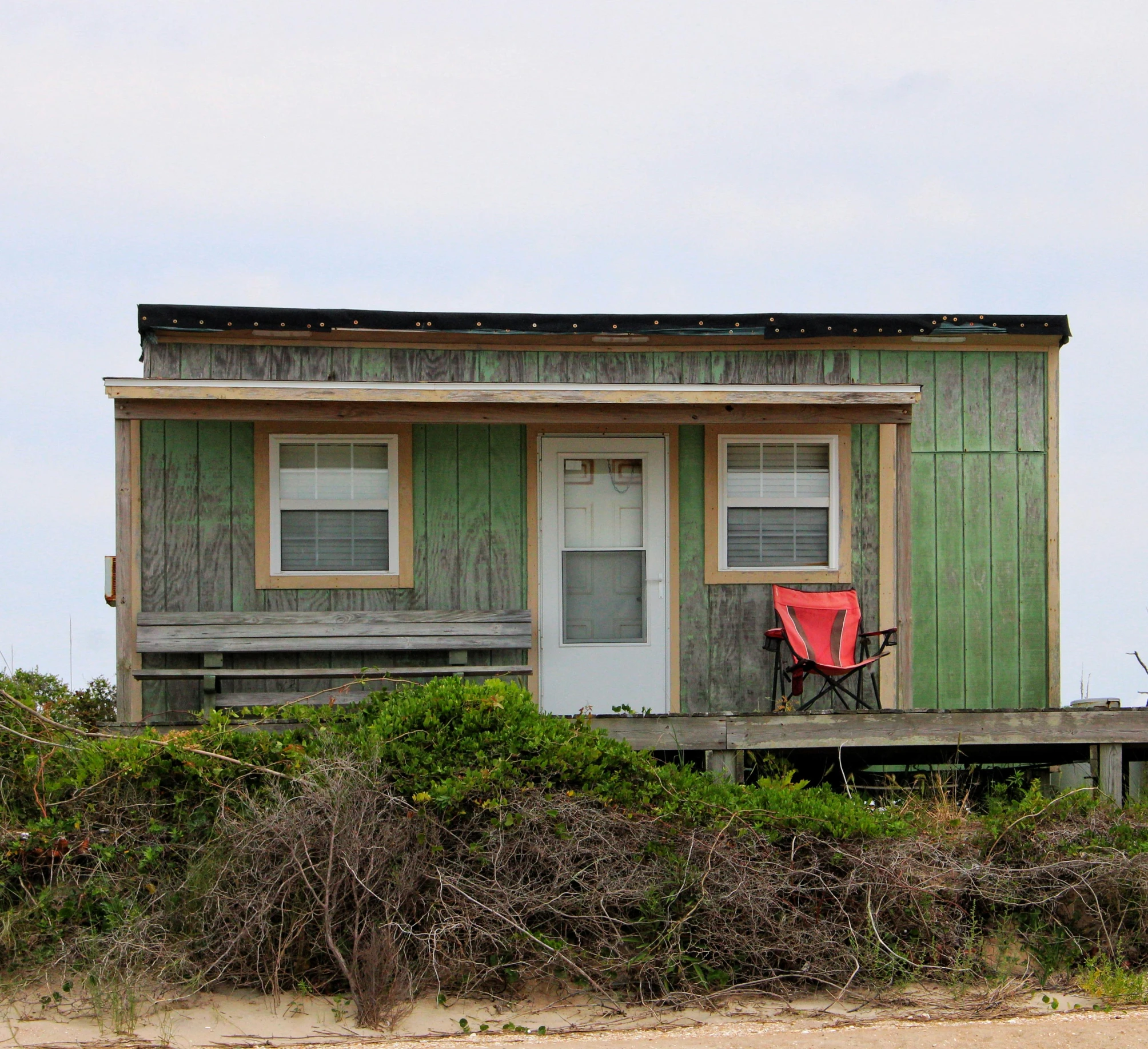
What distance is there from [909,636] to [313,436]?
4.10 metres

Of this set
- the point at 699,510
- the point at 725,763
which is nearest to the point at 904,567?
the point at 699,510

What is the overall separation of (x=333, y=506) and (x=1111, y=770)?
5.34 meters

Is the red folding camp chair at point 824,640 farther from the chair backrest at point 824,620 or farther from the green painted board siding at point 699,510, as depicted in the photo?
the green painted board siding at point 699,510

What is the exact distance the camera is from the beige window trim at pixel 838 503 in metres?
8.86

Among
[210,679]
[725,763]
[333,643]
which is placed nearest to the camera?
[725,763]

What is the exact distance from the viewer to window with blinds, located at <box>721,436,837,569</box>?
8.94m

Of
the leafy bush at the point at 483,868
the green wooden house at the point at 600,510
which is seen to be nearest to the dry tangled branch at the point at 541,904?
the leafy bush at the point at 483,868

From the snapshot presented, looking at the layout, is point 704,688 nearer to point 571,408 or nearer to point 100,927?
point 571,408

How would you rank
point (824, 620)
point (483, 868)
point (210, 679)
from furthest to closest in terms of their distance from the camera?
point (824, 620) → point (210, 679) → point (483, 868)

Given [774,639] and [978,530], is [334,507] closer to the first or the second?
[774,639]

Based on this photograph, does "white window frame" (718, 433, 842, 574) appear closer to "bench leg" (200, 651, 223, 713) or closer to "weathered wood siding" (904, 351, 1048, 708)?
"weathered wood siding" (904, 351, 1048, 708)

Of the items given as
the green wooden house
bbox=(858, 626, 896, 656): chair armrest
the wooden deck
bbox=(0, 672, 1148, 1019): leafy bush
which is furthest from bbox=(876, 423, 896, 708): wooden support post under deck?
bbox=(0, 672, 1148, 1019): leafy bush

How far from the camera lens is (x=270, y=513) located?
8.62 metres

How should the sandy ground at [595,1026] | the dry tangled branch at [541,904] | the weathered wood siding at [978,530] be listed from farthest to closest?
1. the weathered wood siding at [978,530]
2. the dry tangled branch at [541,904]
3. the sandy ground at [595,1026]
